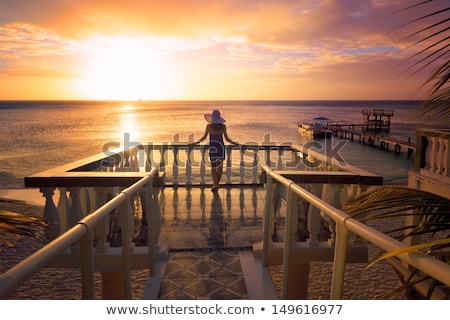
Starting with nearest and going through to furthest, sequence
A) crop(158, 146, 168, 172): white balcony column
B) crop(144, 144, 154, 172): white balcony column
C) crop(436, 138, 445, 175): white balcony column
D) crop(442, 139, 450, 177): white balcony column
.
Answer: crop(442, 139, 450, 177): white balcony column, crop(436, 138, 445, 175): white balcony column, crop(144, 144, 154, 172): white balcony column, crop(158, 146, 168, 172): white balcony column

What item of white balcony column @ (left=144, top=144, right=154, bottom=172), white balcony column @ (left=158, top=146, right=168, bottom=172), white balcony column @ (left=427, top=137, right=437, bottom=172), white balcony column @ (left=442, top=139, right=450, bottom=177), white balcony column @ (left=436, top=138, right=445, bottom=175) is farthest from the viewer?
white balcony column @ (left=158, top=146, right=168, bottom=172)

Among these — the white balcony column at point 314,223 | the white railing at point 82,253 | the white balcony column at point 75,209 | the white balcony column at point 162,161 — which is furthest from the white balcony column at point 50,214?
the white balcony column at point 162,161

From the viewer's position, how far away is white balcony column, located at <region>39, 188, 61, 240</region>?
303 cm

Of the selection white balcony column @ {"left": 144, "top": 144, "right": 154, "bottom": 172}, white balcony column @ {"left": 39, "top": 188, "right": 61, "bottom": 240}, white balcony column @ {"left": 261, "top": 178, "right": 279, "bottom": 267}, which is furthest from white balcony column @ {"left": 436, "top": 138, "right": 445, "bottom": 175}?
white balcony column @ {"left": 39, "top": 188, "right": 61, "bottom": 240}

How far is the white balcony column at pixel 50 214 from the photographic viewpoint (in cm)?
303

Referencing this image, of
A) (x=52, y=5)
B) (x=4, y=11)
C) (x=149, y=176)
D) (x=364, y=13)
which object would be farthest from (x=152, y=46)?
(x=364, y=13)

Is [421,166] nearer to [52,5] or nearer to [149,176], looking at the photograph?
[149,176]

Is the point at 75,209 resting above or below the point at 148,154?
below

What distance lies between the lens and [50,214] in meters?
3.09

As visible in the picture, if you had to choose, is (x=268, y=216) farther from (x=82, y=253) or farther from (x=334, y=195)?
(x=82, y=253)

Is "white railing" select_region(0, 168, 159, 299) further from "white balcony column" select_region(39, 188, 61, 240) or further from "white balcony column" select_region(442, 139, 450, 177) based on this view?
"white balcony column" select_region(442, 139, 450, 177)

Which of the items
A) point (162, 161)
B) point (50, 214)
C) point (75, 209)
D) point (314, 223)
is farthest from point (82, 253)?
point (162, 161)

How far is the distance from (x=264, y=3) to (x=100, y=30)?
186 centimetres
